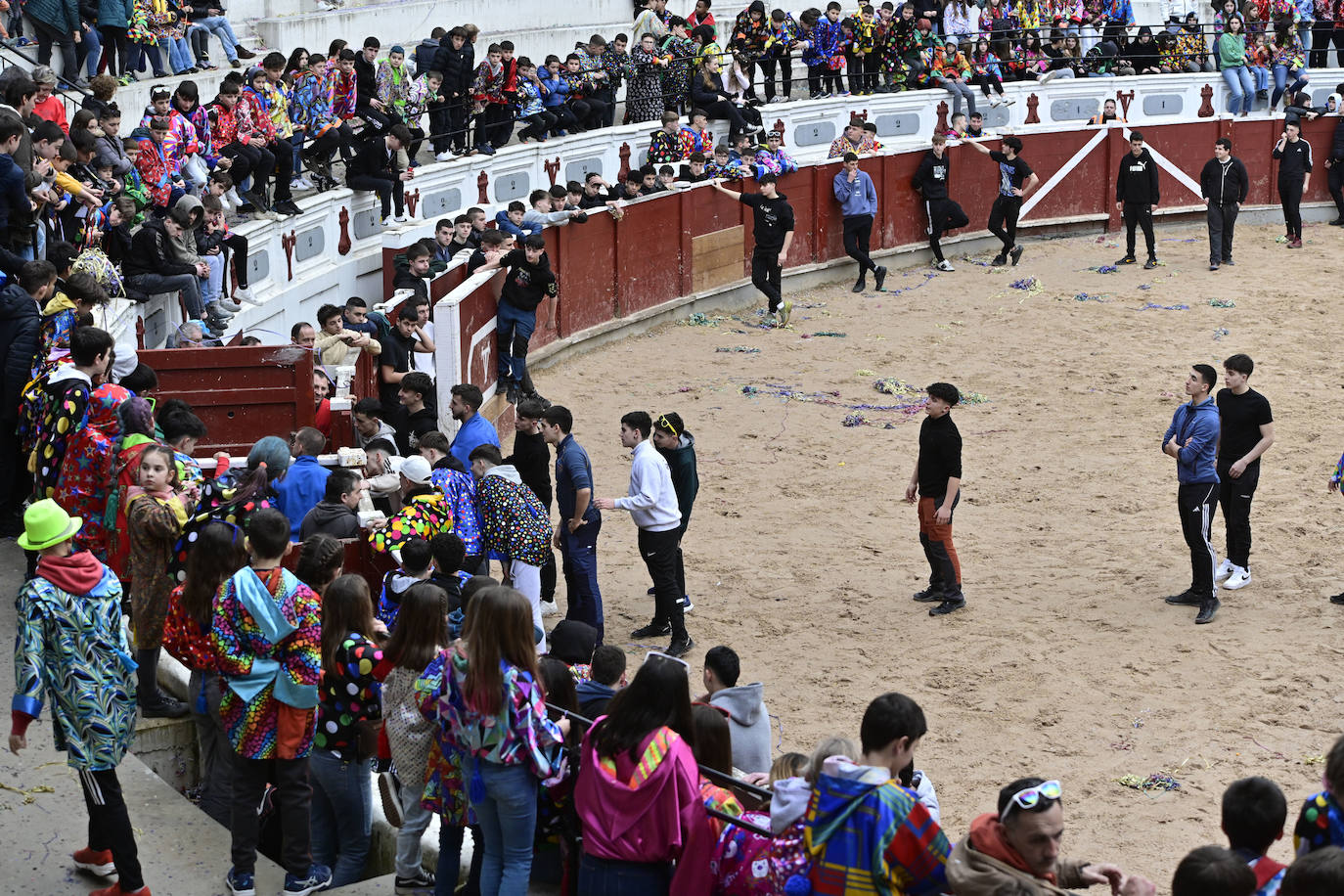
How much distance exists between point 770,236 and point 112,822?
13951 mm

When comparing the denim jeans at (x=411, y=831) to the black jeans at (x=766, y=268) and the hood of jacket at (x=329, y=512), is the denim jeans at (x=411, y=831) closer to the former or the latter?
the hood of jacket at (x=329, y=512)

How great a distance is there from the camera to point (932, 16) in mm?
25938

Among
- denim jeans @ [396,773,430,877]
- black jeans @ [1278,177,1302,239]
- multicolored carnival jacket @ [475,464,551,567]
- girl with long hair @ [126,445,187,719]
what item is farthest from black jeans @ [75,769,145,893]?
black jeans @ [1278,177,1302,239]

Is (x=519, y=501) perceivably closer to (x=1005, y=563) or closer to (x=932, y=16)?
(x=1005, y=563)

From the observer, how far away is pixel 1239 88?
86.6 ft

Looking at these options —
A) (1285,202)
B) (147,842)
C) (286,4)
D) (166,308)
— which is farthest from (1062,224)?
(147,842)

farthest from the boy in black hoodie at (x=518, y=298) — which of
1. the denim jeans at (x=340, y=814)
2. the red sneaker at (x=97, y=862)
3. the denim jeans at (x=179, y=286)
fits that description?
the red sneaker at (x=97, y=862)

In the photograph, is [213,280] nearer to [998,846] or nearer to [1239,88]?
[998,846]

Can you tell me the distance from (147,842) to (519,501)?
337 cm

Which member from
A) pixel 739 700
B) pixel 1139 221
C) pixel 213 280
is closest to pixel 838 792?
pixel 739 700

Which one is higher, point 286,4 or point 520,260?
point 286,4

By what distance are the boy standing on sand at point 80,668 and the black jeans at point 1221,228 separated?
59.2 feet

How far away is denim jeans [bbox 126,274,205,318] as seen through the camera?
11734 millimetres

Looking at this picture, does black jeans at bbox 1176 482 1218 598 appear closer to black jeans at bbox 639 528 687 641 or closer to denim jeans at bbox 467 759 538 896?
black jeans at bbox 639 528 687 641
